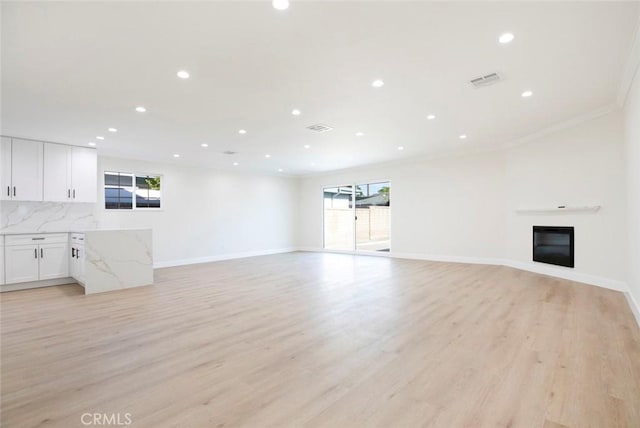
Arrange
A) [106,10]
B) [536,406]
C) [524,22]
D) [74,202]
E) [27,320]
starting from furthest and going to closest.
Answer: [74,202]
[27,320]
[524,22]
[106,10]
[536,406]

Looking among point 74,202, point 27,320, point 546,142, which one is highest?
point 546,142

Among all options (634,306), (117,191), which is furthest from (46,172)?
(634,306)

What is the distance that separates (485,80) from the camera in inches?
132

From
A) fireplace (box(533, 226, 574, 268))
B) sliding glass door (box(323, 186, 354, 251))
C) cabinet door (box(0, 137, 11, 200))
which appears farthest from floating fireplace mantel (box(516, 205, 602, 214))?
cabinet door (box(0, 137, 11, 200))

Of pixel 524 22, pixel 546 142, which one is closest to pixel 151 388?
pixel 524 22

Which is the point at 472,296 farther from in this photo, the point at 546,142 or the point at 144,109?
the point at 144,109

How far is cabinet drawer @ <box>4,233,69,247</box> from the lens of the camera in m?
5.01

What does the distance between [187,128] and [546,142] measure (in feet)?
21.4

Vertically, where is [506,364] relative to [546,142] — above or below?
below

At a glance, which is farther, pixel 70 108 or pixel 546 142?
pixel 546 142

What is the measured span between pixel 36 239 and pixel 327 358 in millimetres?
5859

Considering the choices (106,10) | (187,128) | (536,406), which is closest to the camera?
(536,406)

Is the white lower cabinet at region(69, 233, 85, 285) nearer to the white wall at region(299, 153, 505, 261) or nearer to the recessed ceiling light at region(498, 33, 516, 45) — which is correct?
the recessed ceiling light at region(498, 33, 516, 45)

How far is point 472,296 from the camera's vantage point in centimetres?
422
